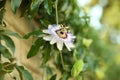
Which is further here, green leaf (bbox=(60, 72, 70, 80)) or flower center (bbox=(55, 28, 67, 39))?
green leaf (bbox=(60, 72, 70, 80))

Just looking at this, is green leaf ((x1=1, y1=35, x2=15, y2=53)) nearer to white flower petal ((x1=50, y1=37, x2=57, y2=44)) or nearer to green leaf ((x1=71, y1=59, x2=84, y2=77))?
white flower petal ((x1=50, y1=37, x2=57, y2=44))

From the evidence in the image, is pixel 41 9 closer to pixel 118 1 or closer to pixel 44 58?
pixel 44 58

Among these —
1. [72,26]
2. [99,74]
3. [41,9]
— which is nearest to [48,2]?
[41,9]

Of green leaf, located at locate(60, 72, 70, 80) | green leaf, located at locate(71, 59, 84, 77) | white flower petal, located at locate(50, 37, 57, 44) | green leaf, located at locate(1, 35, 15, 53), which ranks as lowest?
green leaf, located at locate(60, 72, 70, 80)

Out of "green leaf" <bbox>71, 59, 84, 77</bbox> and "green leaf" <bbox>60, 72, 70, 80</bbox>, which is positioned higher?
"green leaf" <bbox>71, 59, 84, 77</bbox>

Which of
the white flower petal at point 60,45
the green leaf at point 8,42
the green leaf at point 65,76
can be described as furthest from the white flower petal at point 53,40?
the green leaf at point 65,76

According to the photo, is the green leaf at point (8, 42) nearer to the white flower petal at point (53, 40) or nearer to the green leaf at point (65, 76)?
the white flower petal at point (53, 40)

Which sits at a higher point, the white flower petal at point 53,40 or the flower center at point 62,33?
the flower center at point 62,33

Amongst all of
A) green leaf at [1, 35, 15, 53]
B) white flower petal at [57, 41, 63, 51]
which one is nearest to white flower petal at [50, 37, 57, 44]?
white flower petal at [57, 41, 63, 51]
